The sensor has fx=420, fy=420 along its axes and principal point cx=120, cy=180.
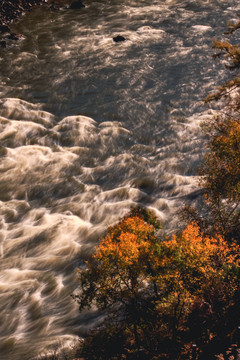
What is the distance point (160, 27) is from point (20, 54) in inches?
505

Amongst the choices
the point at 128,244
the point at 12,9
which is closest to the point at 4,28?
the point at 12,9

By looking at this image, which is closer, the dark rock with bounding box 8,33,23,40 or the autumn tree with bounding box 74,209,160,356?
the autumn tree with bounding box 74,209,160,356

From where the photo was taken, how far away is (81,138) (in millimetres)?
24734

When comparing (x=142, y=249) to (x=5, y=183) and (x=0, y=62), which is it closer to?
(x=5, y=183)

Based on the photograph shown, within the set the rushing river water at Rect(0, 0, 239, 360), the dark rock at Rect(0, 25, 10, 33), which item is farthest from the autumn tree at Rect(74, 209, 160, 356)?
the dark rock at Rect(0, 25, 10, 33)

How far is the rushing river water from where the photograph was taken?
16328mm

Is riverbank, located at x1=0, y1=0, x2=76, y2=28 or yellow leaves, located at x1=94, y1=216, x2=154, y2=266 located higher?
riverbank, located at x1=0, y1=0, x2=76, y2=28

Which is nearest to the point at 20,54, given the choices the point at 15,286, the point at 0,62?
the point at 0,62

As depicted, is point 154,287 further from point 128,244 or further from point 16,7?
point 16,7

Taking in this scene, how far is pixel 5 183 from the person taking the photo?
845 inches

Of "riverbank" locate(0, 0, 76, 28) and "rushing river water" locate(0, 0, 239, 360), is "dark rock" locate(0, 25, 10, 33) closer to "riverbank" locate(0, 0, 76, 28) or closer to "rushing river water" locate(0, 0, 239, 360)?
"riverbank" locate(0, 0, 76, 28)

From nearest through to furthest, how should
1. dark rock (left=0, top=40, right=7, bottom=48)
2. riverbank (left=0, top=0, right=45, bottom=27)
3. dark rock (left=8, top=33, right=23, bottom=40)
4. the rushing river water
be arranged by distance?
the rushing river water
dark rock (left=0, top=40, right=7, bottom=48)
dark rock (left=8, top=33, right=23, bottom=40)
riverbank (left=0, top=0, right=45, bottom=27)

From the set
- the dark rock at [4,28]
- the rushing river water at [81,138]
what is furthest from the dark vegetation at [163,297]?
the dark rock at [4,28]

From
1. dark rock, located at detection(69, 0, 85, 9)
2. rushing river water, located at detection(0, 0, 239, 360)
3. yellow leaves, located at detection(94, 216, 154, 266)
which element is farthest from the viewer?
dark rock, located at detection(69, 0, 85, 9)
